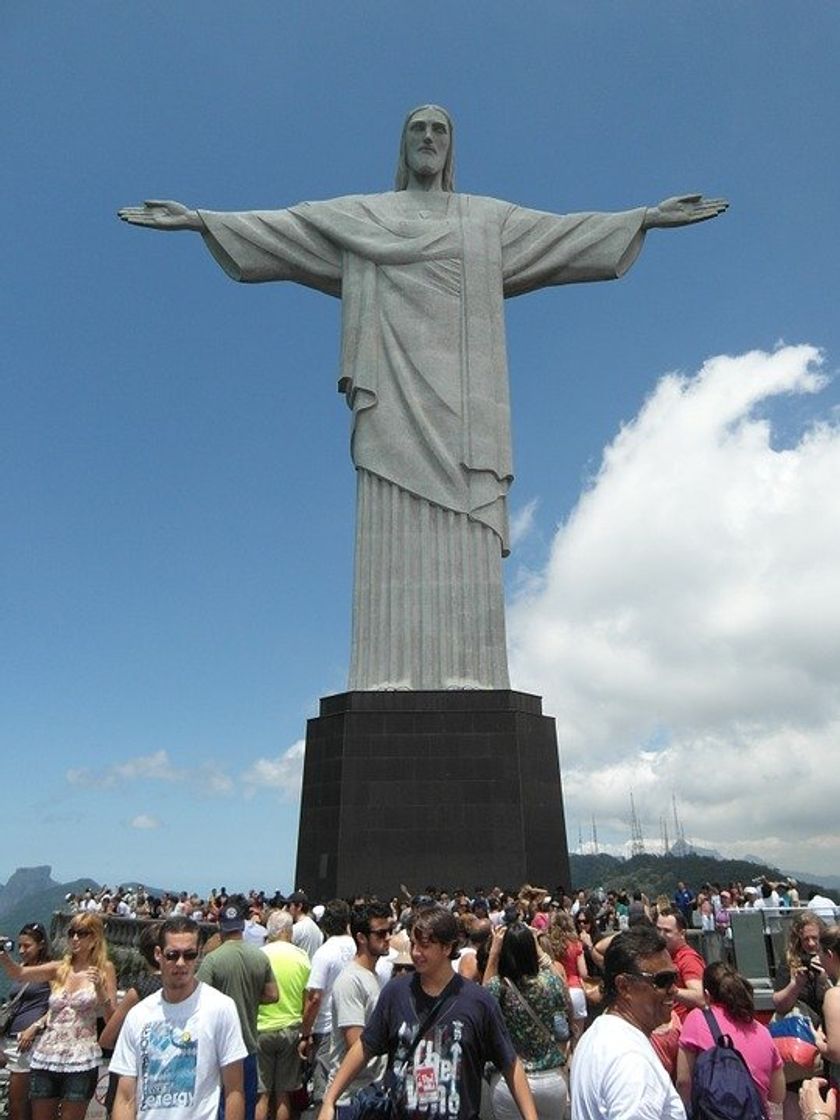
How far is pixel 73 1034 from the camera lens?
4.91m

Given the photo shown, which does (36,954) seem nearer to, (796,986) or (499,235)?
(796,986)

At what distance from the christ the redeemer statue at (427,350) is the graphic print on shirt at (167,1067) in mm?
12981

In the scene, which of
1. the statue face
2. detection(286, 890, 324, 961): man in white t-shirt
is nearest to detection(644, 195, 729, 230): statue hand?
the statue face

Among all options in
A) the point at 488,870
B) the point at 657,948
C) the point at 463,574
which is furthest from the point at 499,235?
the point at 657,948

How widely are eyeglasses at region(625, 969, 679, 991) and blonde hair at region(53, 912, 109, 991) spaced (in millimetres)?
3094

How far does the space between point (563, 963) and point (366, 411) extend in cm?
1324

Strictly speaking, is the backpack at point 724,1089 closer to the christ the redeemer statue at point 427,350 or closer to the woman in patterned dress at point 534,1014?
the woman in patterned dress at point 534,1014

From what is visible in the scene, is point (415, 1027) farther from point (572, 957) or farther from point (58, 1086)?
point (572, 957)

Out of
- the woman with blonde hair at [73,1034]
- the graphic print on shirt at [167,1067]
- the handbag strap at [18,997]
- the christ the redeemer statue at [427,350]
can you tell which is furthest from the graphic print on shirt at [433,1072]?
the christ the redeemer statue at [427,350]

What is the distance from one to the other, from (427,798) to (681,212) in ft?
40.4

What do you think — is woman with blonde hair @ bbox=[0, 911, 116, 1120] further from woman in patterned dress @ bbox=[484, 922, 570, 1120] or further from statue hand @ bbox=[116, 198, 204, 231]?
statue hand @ bbox=[116, 198, 204, 231]

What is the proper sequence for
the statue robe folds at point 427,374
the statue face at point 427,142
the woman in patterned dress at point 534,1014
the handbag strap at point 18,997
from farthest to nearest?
A: the statue face at point 427,142, the statue robe folds at point 427,374, the handbag strap at point 18,997, the woman in patterned dress at point 534,1014

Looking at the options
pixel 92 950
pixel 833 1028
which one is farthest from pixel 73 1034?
pixel 833 1028

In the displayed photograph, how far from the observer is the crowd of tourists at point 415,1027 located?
11.1 feet
